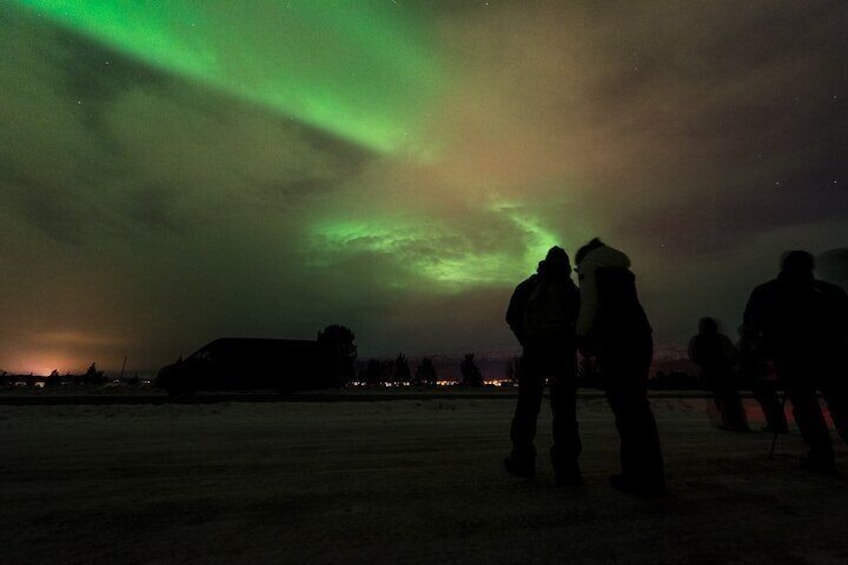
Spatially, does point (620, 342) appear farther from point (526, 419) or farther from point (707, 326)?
point (707, 326)

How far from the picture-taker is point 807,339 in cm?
387

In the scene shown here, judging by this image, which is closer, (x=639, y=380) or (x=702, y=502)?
(x=702, y=502)

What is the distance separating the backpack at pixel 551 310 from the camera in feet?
11.0

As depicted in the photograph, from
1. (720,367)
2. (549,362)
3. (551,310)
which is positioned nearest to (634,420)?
(549,362)

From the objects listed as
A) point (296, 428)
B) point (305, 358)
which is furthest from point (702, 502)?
point (305, 358)

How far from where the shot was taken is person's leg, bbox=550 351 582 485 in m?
2.98

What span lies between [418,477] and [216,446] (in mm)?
2739

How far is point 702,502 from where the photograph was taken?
2.53 metres

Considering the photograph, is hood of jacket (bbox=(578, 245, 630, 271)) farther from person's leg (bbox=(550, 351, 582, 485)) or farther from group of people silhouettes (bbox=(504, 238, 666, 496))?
person's leg (bbox=(550, 351, 582, 485))

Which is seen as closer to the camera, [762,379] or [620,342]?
[620,342]

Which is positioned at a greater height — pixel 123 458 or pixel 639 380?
pixel 639 380

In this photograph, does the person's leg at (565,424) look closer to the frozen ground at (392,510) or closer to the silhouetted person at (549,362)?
the silhouetted person at (549,362)

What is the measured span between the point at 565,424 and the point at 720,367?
19.9 ft

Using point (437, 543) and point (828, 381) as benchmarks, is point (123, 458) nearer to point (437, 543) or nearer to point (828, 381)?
point (437, 543)
